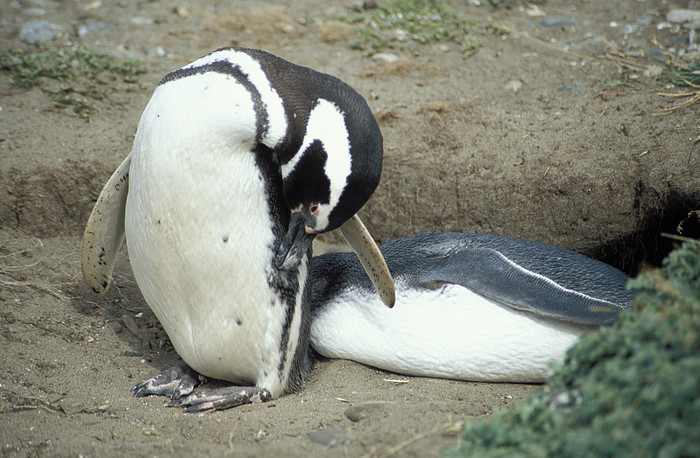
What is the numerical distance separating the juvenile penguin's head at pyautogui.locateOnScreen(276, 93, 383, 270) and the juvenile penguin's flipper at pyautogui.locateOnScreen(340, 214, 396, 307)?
191 millimetres

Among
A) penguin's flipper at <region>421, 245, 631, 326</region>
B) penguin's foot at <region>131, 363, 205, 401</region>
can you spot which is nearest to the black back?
penguin's flipper at <region>421, 245, 631, 326</region>

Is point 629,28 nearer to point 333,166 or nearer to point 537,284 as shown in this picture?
point 537,284

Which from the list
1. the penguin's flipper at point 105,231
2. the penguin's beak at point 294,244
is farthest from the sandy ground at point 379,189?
the penguin's beak at point 294,244

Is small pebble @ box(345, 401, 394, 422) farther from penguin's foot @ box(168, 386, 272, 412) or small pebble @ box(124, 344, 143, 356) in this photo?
small pebble @ box(124, 344, 143, 356)

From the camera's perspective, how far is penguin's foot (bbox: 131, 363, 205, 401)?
7.67 ft

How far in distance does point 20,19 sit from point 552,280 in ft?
14.1

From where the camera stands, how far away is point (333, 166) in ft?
6.52

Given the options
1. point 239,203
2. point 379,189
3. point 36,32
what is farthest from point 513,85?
point 36,32

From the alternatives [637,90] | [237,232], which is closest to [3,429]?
[237,232]

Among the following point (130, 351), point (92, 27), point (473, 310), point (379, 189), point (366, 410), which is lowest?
point (130, 351)

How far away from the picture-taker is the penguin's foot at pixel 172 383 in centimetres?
234

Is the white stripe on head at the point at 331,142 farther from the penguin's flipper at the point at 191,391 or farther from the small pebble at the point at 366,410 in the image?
the penguin's flipper at the point at 191,391

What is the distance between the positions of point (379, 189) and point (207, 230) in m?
1.48

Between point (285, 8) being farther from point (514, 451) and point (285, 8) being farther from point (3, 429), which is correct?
point (514, 451)
